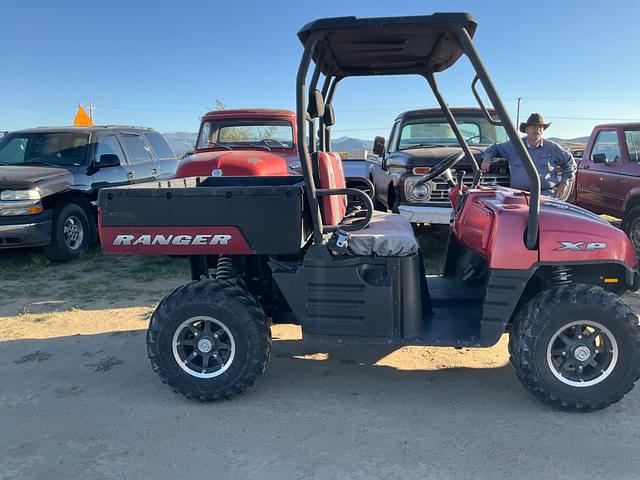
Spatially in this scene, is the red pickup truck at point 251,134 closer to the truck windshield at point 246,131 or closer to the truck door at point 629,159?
the truck windshield at point 246,131

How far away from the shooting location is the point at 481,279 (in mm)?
4141

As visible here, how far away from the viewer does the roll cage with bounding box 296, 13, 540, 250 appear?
9.76 ft

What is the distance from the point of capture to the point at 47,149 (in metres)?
8.25

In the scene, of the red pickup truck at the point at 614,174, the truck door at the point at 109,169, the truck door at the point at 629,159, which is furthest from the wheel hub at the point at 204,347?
the truck door at the point at 629,159

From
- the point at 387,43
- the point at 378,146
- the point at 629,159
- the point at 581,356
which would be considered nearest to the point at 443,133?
the point at 378,146

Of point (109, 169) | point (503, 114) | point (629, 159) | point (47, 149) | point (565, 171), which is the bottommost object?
point (565, 171)

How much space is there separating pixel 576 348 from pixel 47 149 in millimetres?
7873

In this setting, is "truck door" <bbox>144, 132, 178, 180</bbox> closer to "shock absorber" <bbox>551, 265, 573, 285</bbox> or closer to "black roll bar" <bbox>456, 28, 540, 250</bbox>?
"black roll bar" <bbox>456, 28, 540, 250</bbox>

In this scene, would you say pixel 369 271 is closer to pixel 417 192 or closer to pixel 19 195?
pixel 417 192

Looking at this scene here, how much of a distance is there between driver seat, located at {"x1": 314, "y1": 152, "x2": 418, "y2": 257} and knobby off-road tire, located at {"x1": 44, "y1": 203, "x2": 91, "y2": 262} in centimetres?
496

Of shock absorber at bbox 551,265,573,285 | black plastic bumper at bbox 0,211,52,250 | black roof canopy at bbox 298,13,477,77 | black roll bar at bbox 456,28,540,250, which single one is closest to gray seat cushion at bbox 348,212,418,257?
black roll bar at bbox 456,28,540,250

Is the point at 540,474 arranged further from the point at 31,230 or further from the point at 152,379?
the point at 31,230

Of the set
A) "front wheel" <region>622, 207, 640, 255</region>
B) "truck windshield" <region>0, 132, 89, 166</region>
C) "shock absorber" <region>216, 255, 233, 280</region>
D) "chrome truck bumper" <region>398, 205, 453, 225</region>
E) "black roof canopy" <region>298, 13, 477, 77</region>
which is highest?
"black roof canopy" <region>298, 13, 477, 77</region>

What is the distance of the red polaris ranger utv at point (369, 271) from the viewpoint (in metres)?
3.11
